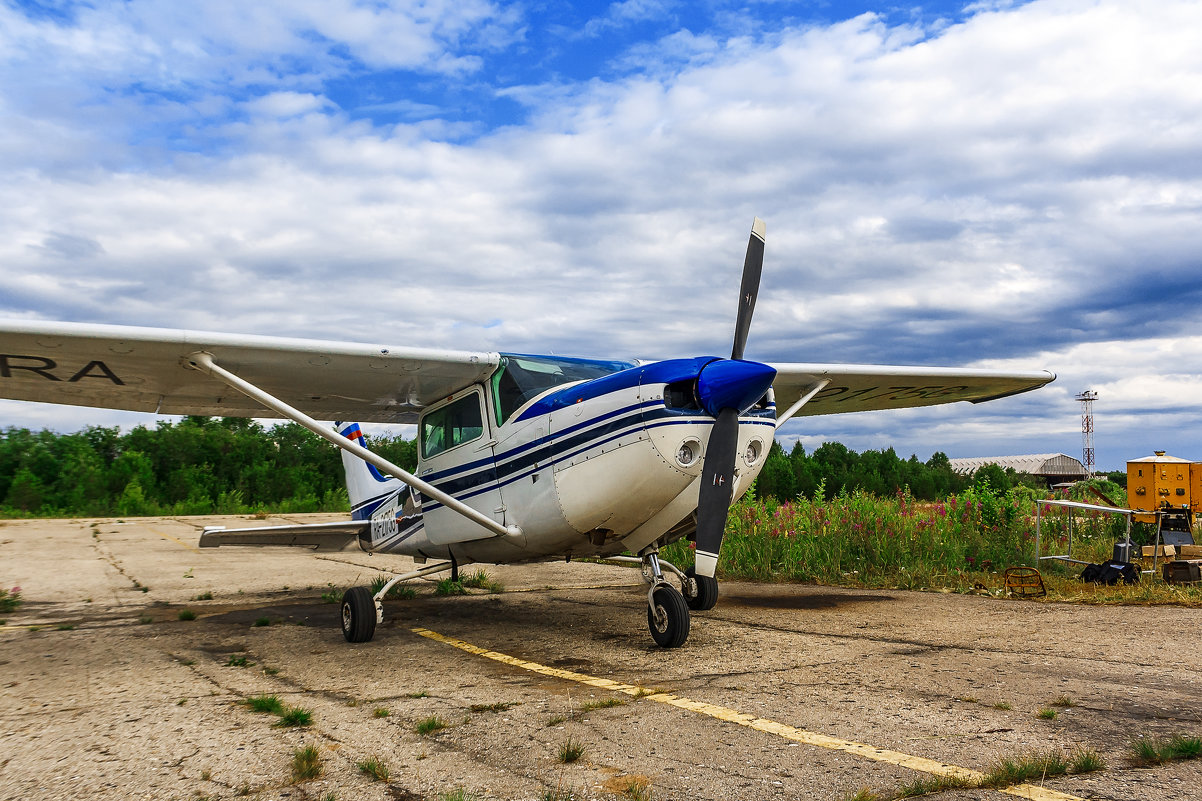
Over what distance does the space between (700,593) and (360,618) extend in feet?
10.4

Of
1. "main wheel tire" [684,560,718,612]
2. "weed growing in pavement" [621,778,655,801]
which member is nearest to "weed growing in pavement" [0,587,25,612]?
"main wheel tire" [684,560,718,612]

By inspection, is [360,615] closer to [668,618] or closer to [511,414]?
[511,414]

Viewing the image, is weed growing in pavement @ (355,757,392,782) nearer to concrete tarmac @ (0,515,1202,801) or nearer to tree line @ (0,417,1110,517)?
concrete tarmac @ (0,515,1202,801)

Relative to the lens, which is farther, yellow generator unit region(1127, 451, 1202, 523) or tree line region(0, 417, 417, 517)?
tree line region(0, 417, 417, 517)

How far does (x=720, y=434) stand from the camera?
5562mm

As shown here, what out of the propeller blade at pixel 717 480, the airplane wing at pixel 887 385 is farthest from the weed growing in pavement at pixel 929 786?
the airplane wing at pixel 887 385

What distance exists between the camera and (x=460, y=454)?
750 centimetres

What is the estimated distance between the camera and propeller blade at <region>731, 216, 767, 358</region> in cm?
615

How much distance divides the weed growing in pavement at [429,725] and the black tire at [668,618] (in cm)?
218

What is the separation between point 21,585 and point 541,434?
954 centimetres

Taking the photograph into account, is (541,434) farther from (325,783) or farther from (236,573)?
(236,573)

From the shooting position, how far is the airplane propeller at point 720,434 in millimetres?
5402

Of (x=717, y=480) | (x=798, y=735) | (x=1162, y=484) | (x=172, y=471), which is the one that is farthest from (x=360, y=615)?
(x=172, y=471)

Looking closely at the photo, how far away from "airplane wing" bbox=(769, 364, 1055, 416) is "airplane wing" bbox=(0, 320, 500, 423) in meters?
3.81
